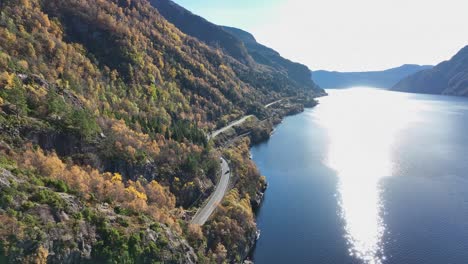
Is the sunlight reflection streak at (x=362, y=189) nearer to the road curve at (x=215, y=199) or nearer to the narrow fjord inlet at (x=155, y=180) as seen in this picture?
the narrow fjord inlet at (x=155, y=180)

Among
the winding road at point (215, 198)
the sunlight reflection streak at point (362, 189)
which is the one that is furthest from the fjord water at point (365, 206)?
the winding road at point (215, 198)

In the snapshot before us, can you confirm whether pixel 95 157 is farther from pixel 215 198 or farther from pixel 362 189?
pixel 362 189

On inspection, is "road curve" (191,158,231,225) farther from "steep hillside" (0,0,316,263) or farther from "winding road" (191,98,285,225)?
"steep hillside" (0,0,316,263)

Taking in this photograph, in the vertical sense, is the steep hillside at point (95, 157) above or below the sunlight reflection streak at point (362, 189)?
above

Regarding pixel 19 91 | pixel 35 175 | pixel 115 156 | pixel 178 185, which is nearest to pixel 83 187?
pixel 35 175

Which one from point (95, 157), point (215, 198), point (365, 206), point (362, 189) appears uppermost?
point (95, 157)

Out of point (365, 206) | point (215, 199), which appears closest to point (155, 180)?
point (215, 199)

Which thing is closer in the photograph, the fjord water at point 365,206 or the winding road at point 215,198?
the fjord water at point 365,206

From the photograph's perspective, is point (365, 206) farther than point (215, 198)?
Yes
